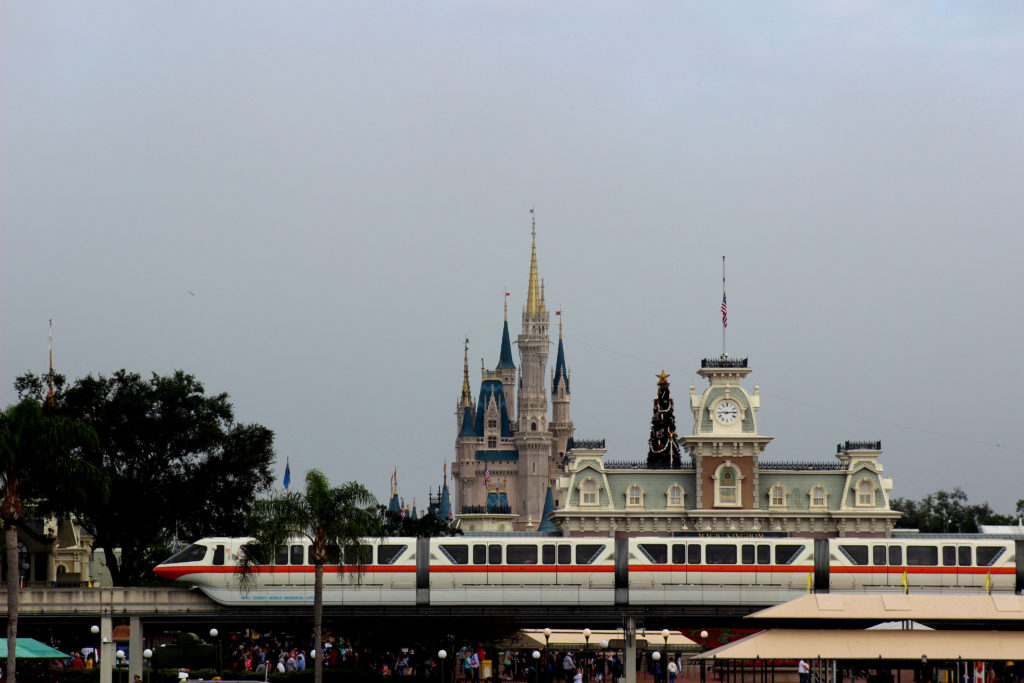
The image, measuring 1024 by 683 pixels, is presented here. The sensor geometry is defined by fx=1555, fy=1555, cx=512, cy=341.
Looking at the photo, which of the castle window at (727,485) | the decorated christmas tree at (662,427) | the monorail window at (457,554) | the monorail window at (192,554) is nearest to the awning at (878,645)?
the monorail window at (457,554)

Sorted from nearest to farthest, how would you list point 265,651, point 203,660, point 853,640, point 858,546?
point 853,640, point 203,660, point 858,546, point 265,651

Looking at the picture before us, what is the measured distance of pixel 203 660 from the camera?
209ft

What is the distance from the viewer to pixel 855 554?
67.8 m

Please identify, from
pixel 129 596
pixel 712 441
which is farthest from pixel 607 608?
pixel 712 441

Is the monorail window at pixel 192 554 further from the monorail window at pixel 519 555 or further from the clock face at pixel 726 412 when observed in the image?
the clock face at pixel 726 412

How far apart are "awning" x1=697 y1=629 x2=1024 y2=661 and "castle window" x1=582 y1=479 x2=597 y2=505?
5905cm

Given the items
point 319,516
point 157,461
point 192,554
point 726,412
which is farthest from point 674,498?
point 319,516

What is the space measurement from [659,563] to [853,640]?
2016 cm

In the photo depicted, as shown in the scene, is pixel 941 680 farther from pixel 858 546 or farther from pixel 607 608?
pixel 607 608

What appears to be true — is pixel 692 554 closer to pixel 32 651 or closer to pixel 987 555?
pixel 987 555

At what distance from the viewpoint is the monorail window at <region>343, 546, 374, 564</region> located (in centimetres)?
5931

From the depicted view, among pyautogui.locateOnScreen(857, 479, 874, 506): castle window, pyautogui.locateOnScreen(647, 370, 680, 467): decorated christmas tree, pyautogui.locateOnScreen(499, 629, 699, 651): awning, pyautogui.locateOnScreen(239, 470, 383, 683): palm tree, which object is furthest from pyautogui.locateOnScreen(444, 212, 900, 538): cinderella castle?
pyautogui.locateOnScreen(239, 470, 383, 683): palm tree

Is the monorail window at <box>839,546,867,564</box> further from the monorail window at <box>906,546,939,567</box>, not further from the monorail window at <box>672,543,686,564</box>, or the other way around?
the monorail window at <box>672,543,686,564</box>

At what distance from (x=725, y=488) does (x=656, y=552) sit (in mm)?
41340
